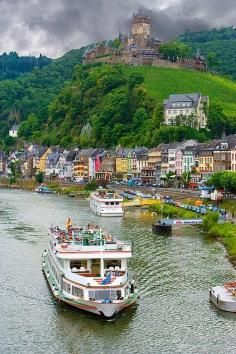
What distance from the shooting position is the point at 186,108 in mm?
→ 120688

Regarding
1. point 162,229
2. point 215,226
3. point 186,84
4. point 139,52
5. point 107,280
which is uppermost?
point 139,52

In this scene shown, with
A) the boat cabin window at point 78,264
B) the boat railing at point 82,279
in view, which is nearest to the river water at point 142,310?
the boat railing at point 82,279

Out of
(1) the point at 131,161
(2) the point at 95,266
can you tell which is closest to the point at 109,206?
(2) the point at 95,266

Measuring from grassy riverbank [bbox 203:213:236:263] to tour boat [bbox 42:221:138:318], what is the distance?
11.6m

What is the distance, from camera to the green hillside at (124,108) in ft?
390

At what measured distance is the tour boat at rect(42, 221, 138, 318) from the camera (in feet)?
96.7

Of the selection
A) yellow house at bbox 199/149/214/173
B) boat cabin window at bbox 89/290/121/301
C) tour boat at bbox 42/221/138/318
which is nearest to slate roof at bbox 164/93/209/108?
yellow house at bbox 199/149/214/173

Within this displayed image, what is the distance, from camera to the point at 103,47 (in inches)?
6452

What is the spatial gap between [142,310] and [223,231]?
21.8 metres

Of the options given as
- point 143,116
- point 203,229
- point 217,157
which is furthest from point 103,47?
point 203,229

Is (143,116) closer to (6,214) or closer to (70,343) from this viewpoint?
(6,214)

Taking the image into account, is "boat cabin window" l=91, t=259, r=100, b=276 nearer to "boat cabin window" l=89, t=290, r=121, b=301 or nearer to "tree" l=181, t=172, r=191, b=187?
"boat cabin window" l=89, t=290, r=121, b=301

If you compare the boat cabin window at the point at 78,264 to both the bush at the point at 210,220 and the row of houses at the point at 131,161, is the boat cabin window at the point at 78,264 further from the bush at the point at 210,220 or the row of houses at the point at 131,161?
the row of houses at the point at 131,161

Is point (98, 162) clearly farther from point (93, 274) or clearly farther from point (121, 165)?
point (93, 274)
